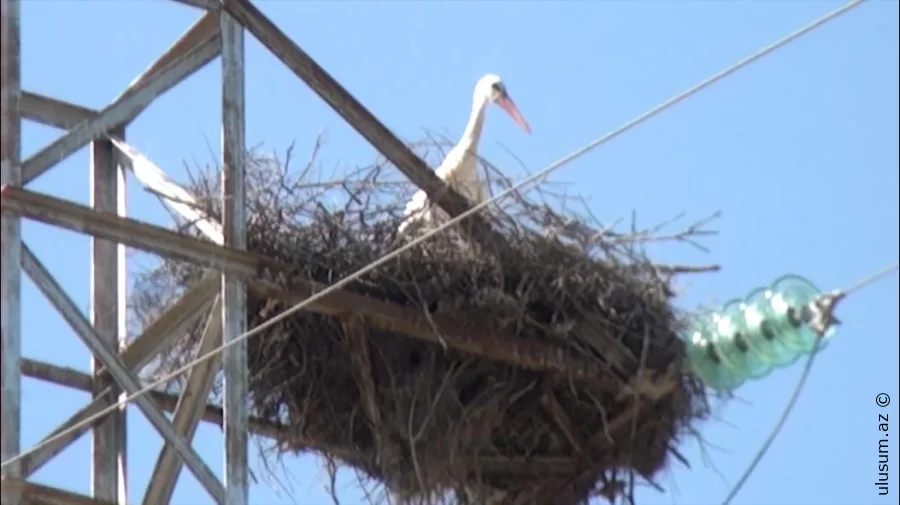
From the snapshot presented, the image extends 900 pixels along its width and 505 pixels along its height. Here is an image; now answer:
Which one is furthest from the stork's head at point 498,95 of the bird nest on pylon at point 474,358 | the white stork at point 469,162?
the bird nest on pylon at point 474,358

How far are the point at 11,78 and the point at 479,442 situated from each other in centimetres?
264

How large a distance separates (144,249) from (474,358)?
6.38 ft

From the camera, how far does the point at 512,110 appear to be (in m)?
14.4

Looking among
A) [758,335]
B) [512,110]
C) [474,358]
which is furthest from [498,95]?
[758,335]

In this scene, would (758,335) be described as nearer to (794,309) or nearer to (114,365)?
(794,309)

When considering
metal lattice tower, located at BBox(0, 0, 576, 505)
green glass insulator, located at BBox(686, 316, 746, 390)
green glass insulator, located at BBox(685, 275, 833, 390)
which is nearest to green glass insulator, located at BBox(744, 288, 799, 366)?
green glass insulator, located at BBox(685, 275, 833, 390)

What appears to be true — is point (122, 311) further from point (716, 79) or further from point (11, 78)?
point (716, 79)

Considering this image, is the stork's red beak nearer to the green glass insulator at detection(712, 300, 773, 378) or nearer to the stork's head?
the stork's head

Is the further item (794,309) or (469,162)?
(469,162)

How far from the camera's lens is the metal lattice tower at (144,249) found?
9797mm

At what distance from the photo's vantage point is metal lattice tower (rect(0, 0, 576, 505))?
32.1 ft

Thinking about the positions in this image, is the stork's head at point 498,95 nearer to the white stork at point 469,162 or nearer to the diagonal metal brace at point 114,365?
the white stork at point 469,162

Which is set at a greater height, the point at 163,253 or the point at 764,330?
the point at 163,253

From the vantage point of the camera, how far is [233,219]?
10.5 metres
